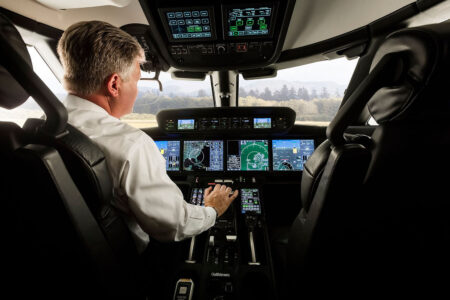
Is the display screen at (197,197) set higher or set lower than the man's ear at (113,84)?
lower

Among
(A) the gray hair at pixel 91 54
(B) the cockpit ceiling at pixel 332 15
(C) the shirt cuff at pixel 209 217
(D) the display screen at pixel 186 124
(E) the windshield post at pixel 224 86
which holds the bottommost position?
(C) the shirt cuff at pixel 209 217

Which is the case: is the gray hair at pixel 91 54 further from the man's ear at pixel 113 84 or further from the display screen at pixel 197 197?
the display screen at pixel 197 197

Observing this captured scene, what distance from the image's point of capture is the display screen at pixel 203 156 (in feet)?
6.33

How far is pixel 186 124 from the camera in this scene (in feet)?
6.33

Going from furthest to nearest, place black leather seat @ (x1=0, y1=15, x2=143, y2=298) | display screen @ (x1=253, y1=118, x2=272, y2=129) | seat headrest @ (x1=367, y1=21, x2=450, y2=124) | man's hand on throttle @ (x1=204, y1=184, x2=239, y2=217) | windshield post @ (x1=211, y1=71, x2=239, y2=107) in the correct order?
windshield post @ (x1=211, y1=71, x2=239, y2=107), display screen @ (x1=253, y1=118, x2=272, y2=129), man's hand on throttle @ (x1=204, y1=184, x2=239, y2=217), black leather seat @ (x1=0, y1=15, x2=143, y2=298), seat headrest @ (x1=367, y1=21, x2=450, y2=124)

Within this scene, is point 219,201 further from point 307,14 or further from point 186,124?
point 307,14

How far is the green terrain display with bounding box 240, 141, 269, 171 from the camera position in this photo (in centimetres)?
191

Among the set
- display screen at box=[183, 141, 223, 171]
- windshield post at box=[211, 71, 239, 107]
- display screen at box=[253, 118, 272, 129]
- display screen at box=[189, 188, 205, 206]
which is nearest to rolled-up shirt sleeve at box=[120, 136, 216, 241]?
display screen at box=[189, 188, 205, 206]

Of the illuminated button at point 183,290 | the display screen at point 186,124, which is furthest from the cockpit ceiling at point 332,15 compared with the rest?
the illuminated button at point 183,290

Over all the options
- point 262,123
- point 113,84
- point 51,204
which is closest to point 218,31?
point 113,84

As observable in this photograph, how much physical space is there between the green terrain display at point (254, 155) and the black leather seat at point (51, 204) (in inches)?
49.3

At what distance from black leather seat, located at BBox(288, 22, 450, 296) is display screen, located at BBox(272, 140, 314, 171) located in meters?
1.08

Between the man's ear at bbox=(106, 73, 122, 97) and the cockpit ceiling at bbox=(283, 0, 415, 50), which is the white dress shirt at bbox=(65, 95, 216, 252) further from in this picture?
the cockpit ceiling at bbox=(283, 0, 415, 50)

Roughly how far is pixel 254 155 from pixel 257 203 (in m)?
0.45
